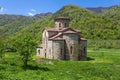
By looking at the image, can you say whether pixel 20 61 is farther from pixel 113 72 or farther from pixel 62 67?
pixel 113 72

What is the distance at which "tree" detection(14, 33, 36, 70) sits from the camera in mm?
52000

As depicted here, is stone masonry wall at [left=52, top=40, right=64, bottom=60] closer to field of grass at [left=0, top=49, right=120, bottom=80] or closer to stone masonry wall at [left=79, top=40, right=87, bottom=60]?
stone masonry wall at [left=79, top=40, right=87, bottom=60]

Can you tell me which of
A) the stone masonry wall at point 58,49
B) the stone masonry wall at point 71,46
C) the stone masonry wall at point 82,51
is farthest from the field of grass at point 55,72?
the stone masonry wall at point 82,51

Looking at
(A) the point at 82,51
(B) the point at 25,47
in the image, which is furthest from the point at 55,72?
(A) the point at 82,51

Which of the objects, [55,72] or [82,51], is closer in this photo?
[55,72]

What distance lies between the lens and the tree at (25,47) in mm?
52000

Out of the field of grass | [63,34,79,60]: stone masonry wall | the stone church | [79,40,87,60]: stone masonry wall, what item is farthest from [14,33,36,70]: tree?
[79,40,87,60]: stone masonry wall

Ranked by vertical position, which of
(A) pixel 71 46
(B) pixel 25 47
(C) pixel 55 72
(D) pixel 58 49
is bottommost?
(C) pixel 55 72

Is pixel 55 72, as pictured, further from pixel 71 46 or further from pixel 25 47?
pixel 71 46

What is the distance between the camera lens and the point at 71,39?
228ft

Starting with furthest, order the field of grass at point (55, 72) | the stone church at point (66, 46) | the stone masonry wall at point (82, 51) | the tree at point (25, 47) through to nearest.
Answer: the stone masonry wall at point (82, 51)
the stone church at point (66, 46)
the tree at point (25, 47)
the field of grass at point (55, 72)

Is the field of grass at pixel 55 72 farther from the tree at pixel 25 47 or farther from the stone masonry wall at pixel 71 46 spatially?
the stone masonry wall at pixel 71 46

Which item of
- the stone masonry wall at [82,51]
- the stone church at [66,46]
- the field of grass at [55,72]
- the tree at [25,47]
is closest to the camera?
the field of grass at [55,72]

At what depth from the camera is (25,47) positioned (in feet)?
172
